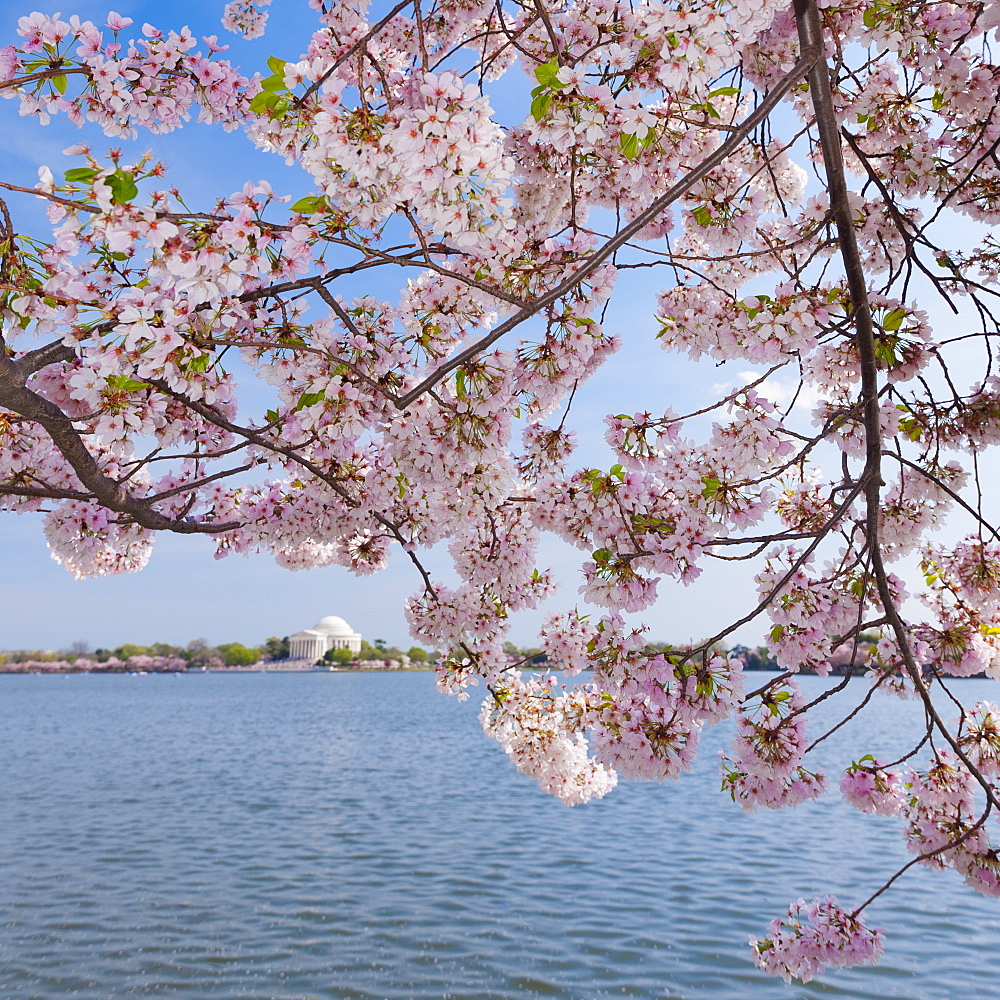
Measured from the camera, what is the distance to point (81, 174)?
1.87 metres

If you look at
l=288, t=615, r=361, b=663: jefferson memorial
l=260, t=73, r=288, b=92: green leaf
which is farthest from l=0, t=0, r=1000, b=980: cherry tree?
l=288, t=615, r=361, b=663: jefferson memorial

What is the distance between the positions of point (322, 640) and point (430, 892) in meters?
125

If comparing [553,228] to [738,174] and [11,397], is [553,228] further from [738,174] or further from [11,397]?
[11,397]

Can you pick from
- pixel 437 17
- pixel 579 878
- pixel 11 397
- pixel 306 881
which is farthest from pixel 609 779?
pixel 437 17

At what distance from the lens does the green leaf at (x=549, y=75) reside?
2131 millimetres

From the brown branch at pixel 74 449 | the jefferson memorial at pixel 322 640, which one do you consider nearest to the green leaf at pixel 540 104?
the brown branch at pixel 74 449

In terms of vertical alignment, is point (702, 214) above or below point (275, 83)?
above

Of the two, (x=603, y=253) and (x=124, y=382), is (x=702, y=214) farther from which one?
(x=124, y=382)

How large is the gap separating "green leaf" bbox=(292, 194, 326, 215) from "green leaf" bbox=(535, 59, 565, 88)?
0.75m

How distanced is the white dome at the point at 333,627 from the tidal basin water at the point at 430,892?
115876 millimetres

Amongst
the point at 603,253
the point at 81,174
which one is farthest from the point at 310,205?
the point at 603,253

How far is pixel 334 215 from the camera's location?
2.29 meters

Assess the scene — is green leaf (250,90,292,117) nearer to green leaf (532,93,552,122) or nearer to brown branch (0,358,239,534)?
green leaf (532,93,552,122)

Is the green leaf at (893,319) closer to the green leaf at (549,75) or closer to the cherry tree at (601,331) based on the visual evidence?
the cherry tree at (601,331)
